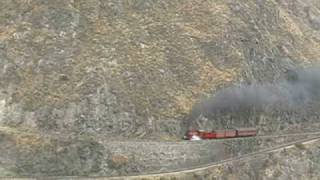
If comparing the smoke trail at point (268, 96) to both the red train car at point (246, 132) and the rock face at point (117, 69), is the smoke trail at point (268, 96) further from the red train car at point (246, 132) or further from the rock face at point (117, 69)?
the red train car at point (246, 132)

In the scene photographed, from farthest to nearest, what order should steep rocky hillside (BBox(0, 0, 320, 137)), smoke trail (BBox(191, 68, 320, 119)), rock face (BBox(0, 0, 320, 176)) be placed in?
smoke trail (BBox(191, 68, 320, 119))
steep rocky hillside (BBox(0, 0, 320, 137))
rock face (BBox(0, 0, 320, 176))

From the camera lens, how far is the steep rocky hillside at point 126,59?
6432cm

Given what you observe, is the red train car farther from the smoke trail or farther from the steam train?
the smoke trail

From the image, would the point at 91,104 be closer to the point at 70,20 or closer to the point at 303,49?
the point at 70,20

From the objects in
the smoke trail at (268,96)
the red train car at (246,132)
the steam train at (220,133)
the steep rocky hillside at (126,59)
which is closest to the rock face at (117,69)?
the steep rocky hillside at (126,59)

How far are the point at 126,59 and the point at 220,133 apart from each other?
492 inches

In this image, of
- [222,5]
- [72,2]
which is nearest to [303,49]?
[222,5]

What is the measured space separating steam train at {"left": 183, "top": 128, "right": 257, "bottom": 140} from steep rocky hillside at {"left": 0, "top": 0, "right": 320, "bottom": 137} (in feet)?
5.62

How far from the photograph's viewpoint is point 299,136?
2793 inches

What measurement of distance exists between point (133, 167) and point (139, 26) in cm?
1885

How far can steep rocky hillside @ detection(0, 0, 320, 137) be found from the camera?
2532 inches

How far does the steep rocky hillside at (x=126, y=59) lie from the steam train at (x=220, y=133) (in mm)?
1714

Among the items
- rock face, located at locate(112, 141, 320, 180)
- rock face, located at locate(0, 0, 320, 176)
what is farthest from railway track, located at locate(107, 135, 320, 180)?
rock face, located at locate(0, 0, 320, 176)

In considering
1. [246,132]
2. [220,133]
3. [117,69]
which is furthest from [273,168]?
[117,69]
